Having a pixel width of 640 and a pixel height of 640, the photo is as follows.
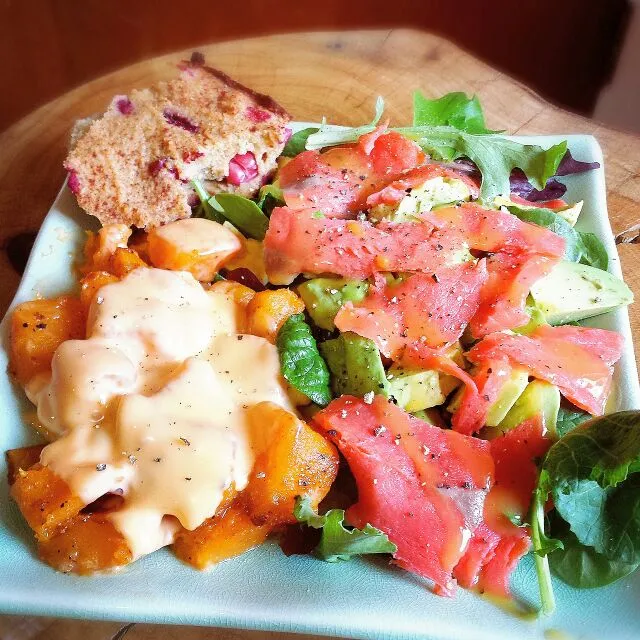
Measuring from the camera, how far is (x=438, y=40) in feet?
10.6

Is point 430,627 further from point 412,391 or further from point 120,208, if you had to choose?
point 120,208

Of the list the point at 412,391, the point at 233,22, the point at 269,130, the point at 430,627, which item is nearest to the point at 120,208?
the point at 269,130

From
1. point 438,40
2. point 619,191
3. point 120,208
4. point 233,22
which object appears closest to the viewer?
point 120,208

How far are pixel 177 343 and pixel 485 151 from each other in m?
1.14

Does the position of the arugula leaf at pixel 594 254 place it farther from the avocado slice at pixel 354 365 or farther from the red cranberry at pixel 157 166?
the red cranberry at pixel 157 166

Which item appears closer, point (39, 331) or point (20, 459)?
point (20, 459)

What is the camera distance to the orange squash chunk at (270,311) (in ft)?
6.28

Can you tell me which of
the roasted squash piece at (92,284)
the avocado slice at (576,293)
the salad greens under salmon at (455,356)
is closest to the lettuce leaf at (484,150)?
the salad greens under salmon at (455,356)

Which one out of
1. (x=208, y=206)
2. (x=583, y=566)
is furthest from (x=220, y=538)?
(x=208, y=206)

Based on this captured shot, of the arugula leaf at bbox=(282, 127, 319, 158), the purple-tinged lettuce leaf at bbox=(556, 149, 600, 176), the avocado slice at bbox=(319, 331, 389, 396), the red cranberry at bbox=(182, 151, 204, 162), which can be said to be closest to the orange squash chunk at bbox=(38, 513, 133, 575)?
the avocado slice at bbox=(319, 331, 389, 396)

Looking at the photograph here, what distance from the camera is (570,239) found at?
2.20 meters

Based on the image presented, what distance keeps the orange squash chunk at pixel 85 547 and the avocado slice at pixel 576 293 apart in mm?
1199

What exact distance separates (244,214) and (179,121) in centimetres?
40

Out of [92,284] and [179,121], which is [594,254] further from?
[92,284]
